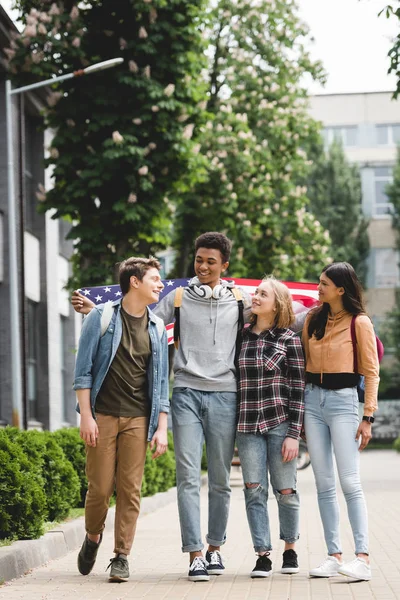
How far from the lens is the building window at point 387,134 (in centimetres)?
6262

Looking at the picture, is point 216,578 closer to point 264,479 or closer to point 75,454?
point 264,479

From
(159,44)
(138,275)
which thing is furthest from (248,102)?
(138,275)

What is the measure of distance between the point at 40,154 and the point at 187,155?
26.5ft

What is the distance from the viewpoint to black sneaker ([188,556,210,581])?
Answer: 806cm

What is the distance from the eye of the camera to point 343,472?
26.5 ft

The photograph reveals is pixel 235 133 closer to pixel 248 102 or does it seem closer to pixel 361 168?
pixel 248 102

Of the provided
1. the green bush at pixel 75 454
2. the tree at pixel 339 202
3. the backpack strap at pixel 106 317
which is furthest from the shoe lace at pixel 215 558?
the tree at pixel 339 202

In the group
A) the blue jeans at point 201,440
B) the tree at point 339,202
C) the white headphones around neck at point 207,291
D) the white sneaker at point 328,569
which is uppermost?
the tree at point 339,202

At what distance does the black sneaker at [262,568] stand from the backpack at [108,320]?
1.61 metres

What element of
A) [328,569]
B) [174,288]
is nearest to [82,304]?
[174,288]

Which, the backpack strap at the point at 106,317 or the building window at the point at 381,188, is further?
the building window at the point at 381,188

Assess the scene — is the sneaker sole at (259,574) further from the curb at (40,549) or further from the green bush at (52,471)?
the green bush at (52,471)

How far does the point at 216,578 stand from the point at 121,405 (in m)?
1.34

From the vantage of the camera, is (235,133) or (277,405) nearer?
(277,405)
